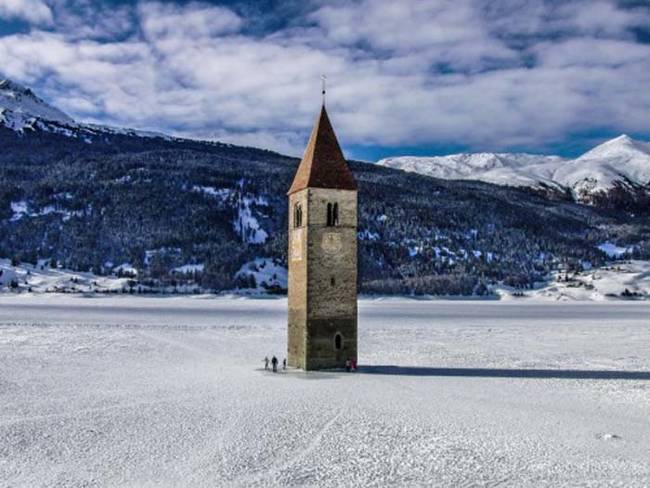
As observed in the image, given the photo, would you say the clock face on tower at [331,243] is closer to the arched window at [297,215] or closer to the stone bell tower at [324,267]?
the stone bell tower at [324,267]

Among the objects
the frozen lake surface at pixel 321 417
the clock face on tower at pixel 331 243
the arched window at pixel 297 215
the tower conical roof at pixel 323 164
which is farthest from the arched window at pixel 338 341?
the tower conical roof at pixel 323 164

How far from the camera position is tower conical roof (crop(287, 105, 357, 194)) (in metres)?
38.1

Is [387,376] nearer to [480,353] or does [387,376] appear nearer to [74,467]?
[480,353]

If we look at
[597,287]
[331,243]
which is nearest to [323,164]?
[331,243]

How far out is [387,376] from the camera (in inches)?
1357

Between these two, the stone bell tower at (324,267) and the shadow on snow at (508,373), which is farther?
the stone bell tower at (324,267)

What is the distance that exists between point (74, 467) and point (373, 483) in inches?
333

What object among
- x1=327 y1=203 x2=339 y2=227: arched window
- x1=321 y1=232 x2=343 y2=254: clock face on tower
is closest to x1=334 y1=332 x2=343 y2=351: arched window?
x1=321 y1=232 x2=343 y2=254: clock face on tower

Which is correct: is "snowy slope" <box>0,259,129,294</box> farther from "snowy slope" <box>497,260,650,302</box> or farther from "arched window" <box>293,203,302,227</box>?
"arched window" <box>293,203,302,227</box>

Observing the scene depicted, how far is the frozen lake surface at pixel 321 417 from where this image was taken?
19359 mm

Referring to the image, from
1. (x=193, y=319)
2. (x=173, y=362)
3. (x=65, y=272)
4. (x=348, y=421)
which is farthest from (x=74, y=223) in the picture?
(x=348, y=421)

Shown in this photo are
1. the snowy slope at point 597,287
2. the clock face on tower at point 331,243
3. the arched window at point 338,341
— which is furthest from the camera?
the snowy slope at point 597,287

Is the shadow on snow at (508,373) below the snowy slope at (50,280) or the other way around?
below

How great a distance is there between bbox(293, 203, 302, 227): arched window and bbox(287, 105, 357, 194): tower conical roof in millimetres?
977
